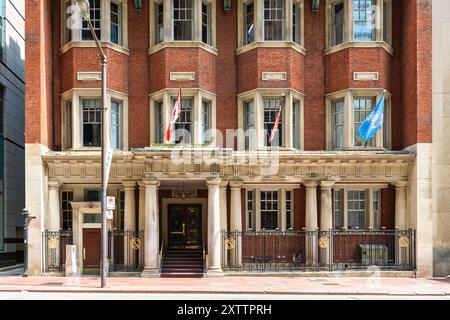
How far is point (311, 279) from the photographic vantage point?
19594 mm

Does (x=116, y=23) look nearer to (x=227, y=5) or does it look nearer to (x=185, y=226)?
(x=227, y=5)

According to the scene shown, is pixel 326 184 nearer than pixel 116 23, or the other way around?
pixel 326 184

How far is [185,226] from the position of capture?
22.3m

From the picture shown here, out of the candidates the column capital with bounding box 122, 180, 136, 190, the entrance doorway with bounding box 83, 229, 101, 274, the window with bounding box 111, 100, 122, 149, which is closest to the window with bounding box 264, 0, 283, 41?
the window with bounding box 111, 100, 122, 149

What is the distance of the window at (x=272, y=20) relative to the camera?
21.5 meters

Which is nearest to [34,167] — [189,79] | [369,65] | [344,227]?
[189,79]

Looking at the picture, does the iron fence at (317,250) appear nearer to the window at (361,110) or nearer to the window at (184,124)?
the window at (361,110)

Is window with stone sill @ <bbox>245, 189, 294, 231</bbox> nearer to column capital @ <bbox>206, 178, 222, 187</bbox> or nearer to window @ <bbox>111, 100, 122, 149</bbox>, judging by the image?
column capital @ <bbox>206, 178, 222, 187</bbox>

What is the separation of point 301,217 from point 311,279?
10.2 ft

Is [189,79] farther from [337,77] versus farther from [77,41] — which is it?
[337,77]

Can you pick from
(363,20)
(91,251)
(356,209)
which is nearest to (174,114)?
(91,251)

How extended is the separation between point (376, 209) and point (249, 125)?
6.87 metres

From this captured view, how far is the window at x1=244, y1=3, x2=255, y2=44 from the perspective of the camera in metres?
21.6

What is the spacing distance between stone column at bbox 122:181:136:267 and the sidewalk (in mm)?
1591
